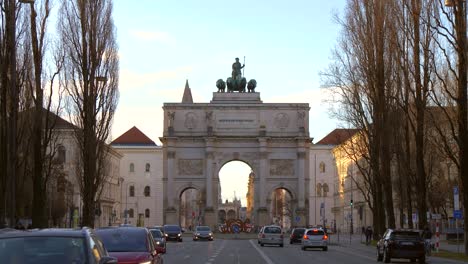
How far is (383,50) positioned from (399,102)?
421 cm

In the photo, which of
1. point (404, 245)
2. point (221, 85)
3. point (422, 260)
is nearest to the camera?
point (404, 245)

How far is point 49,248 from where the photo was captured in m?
10.5

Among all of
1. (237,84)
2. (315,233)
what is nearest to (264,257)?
(315,233)

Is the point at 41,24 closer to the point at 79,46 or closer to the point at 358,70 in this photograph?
the point at 79,46

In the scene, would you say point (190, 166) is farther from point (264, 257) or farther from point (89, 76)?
point (264, 257)

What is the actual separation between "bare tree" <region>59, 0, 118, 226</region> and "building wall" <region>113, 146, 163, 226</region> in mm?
91775

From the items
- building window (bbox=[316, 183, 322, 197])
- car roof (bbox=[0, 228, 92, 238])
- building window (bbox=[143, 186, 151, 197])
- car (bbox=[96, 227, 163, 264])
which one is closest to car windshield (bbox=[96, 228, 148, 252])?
car (bbox=[96, 227, 163, 264])

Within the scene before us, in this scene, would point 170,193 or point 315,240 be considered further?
point 170,193

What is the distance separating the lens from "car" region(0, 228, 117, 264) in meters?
10.2

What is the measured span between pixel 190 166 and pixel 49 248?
99926 millimetres

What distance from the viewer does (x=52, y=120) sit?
4909 cm

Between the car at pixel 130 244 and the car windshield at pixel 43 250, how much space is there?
20.4 feet

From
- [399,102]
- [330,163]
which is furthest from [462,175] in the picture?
[330,163]

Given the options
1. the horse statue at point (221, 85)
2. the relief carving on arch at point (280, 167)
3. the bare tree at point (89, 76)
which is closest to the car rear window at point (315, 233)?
the bare tree at point (89, 76)
